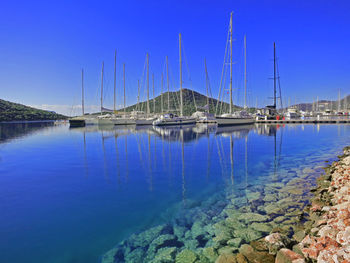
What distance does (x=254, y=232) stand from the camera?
6.16 m

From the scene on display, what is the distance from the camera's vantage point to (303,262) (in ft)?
13.3

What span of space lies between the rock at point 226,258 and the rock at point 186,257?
59 cm

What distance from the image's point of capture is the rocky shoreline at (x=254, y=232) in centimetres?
459

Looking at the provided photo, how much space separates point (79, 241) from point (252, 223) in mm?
5166

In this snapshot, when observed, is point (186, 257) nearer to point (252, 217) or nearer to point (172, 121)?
point (252, 217)

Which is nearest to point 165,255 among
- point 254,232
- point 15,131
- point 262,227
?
point 254,232

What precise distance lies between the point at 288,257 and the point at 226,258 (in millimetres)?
1275

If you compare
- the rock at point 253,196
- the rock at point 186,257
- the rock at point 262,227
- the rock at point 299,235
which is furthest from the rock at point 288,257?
the rock at point 253,196

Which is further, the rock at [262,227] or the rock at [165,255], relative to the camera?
the rock at [262,227]

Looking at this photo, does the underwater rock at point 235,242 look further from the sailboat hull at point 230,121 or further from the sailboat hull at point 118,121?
the sailboat hull at point 118,121

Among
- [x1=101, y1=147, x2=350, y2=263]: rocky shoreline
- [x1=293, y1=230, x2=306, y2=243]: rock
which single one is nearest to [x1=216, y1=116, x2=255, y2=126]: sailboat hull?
[x1=101, y1=147, x2=350, y2=263]: rocky shoreline

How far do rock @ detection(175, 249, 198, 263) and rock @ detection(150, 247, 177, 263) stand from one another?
15 centimetres

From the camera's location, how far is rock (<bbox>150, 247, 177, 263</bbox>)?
5176 mm

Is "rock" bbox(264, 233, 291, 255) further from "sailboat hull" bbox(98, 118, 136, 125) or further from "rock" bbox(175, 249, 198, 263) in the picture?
"sailboat hull" bbox(98, 118, 136, 125)
